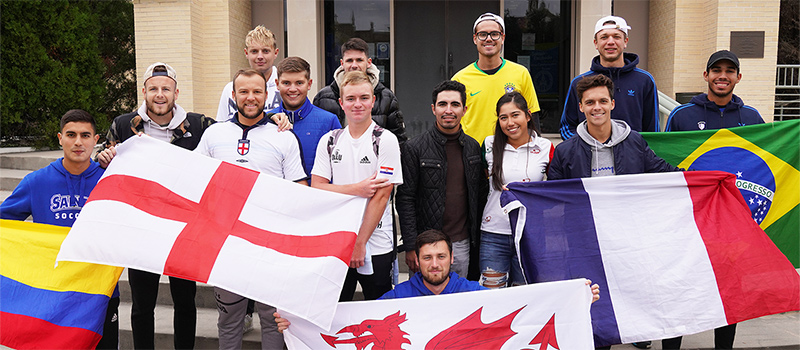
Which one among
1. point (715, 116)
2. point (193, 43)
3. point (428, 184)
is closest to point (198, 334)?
point (428, 184)

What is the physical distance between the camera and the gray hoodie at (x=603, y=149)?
3789 millimetres

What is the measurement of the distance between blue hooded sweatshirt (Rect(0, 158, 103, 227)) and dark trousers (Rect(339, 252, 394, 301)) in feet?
6.33

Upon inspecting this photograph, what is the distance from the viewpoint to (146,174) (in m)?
3.66

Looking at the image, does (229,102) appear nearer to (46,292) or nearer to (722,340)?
(46,292)

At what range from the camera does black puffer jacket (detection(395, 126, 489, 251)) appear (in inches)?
149

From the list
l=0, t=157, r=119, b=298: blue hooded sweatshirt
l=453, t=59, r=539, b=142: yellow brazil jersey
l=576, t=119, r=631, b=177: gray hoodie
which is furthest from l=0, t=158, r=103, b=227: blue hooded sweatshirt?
l=576, t=119, r=631, b=177: gray hoodie

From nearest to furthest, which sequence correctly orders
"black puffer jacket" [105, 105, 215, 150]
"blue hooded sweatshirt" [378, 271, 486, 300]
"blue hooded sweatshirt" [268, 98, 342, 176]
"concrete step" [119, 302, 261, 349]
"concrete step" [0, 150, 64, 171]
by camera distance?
"blue hooded sweatshirt" [378, 271, 486, 300] → "black puffer jacket" [105, 105, 215, 150] → "blue hooded sweatshirt" [268, 98, 342, 176] → "concrete step" [119, 302, 261, 349] → "concrete step" [0, 150, 64, 171]

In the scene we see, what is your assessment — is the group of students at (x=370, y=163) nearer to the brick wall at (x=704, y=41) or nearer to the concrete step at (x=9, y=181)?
the concrete step at (x=9, y=181)

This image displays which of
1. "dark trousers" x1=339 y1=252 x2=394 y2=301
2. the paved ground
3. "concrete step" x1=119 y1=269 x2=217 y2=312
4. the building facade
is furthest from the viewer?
the building facade

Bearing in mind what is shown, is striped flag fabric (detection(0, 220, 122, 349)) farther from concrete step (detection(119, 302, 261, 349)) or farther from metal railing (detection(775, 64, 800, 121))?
metal railing (detection(775, 64, 800, 121))

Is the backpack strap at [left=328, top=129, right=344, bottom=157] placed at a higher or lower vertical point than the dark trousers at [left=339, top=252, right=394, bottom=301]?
higher

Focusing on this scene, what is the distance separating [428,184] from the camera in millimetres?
3795

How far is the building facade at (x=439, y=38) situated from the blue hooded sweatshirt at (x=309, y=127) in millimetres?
7558

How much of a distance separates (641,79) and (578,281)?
6.17 feet
